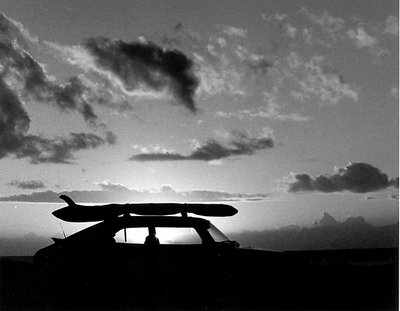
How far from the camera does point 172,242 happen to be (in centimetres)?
614

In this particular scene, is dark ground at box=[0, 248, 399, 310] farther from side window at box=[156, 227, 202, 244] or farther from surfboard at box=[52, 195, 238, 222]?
surfboard at box=[52, 195, 238, 222]

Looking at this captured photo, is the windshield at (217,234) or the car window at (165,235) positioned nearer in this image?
the car window at (165,235)

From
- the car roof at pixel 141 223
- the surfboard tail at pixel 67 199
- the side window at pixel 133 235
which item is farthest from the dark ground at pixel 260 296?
the surfboard tail at pixel 67 199

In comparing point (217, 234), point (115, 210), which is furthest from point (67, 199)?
point (217, 234)

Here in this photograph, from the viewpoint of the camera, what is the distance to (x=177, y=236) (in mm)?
6219

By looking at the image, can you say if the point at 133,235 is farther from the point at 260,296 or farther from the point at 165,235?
the point at 260,296

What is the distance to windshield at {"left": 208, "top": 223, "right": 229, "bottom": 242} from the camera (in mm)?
6309

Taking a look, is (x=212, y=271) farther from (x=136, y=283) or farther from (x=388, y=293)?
(x=388, y=293)

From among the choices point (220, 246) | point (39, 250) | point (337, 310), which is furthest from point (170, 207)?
point (337, 310)

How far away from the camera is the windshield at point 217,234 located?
6.31m

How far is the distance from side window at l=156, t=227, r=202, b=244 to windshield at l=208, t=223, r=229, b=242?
0.21 metres

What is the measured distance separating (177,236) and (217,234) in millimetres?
573

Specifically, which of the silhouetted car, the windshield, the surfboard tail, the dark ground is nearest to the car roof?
the silhouetted car

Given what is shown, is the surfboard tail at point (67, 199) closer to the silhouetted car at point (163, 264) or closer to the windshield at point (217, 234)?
the silhouetted car at point (163, 264)
